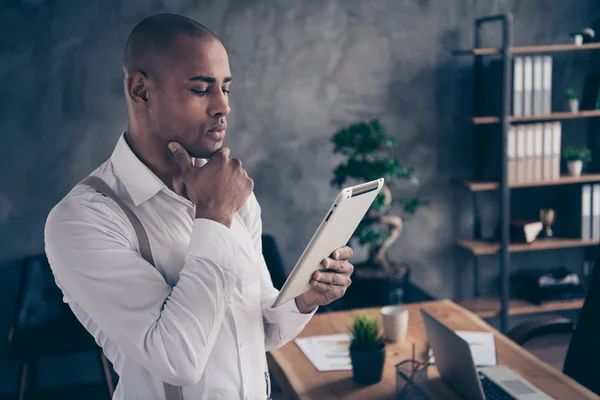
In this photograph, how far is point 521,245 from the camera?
158 inches

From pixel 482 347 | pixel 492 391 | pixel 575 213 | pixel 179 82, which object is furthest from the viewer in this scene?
pixel 575 213

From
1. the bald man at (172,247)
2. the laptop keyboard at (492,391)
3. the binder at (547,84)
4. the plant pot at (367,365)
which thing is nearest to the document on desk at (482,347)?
the laptop keyboard at (492,391)

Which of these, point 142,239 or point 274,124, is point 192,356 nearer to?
point 142,239

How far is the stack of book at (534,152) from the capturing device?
3.91 m

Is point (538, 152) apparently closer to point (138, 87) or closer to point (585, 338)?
point (585, 338)

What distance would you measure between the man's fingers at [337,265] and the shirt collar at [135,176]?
37cm

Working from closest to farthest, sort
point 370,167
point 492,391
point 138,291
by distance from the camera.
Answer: point 138,291
point 492,391
point 370,167

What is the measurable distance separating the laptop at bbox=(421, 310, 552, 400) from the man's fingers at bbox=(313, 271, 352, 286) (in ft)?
1.18

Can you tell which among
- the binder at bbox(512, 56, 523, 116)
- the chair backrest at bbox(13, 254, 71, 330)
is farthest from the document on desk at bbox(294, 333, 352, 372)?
the binder at bbox(512, 56, 523, 116)

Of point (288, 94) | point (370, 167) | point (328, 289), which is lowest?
point (328, 289)

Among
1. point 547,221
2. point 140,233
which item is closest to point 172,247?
point 140,233

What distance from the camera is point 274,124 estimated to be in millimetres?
3916

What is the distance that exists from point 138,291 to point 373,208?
8.32ft

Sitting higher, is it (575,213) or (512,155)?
(512,155)
